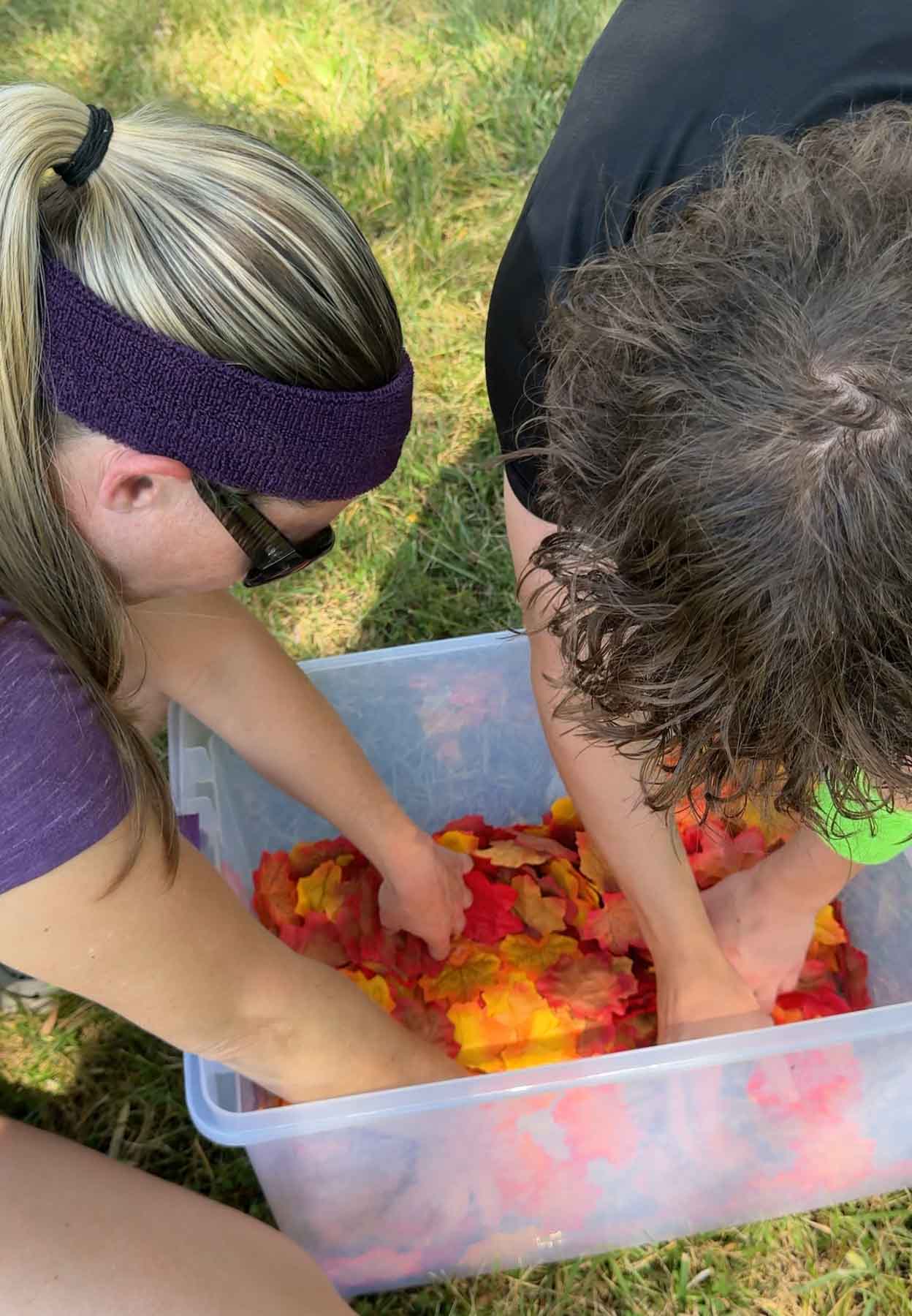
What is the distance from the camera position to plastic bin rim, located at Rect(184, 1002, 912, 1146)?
37.2 inches

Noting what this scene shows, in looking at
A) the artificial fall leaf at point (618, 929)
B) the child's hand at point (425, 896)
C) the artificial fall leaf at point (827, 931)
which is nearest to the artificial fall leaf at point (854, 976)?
the artificial fall leaf at point (827, 931)

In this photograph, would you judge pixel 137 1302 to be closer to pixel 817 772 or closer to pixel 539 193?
pixel 817 772

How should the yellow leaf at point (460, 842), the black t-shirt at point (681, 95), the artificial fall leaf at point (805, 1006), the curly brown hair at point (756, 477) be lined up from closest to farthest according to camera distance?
the curly brown hair at point (756, 477) → the black t-shirt at point (681, 95) → the artificial fall leaf at point (805, 1006) → the yellow leaf at point (460, 842)

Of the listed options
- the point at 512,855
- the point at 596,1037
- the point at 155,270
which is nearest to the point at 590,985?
the point at 596,1037

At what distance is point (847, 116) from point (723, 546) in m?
0.45

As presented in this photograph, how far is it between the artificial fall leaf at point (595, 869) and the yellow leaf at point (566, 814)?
7 centimetres

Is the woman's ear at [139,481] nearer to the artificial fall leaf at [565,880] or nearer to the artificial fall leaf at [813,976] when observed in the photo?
the artificial fall leaf at [565,880]

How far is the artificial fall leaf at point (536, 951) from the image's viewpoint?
4.42 feet

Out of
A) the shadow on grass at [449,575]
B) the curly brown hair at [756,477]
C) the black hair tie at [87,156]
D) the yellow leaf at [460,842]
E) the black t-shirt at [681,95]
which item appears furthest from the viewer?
the shadow on grass at [449,575]

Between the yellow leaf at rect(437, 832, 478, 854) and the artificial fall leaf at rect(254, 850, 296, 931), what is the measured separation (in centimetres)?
20

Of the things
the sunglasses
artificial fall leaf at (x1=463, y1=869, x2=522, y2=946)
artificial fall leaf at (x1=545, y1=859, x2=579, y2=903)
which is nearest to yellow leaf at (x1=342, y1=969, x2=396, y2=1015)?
artificial fall leaf at (x1=463, y1=869, x2=522, y2=946)

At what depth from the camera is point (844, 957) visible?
1.39 metres

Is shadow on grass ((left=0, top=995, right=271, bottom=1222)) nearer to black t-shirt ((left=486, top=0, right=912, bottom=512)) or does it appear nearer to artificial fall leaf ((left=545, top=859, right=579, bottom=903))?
artificial fall leaf ((left=545, top=859, right=579, bottom=903))

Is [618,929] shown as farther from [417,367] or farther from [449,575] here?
[417,367]
